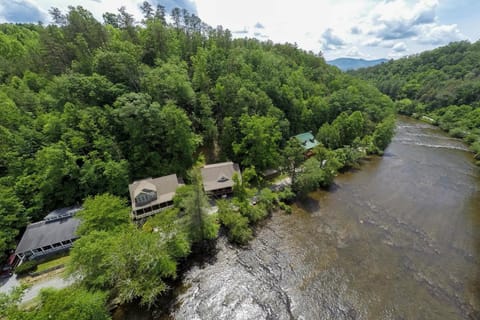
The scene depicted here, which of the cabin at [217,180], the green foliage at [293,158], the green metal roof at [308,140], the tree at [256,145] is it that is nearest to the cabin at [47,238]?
the cabin at [217,180]

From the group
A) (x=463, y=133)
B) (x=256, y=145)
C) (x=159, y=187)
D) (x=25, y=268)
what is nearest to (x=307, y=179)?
(x=256, y=145)

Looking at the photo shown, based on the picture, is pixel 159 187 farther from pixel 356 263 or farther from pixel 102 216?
pixel 356 263

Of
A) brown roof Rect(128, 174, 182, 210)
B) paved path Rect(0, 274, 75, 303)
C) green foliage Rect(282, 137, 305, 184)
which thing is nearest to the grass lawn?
paved path Rect(0, 274, 75, 303)

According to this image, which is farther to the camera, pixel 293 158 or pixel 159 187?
pixel 293 158

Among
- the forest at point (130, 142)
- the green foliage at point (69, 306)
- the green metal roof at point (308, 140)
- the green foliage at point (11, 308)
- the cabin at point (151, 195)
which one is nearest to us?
the green foliage at point (11, 308)

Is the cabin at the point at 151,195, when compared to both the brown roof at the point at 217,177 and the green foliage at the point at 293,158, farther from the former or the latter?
the green foliage at the point at 293,158

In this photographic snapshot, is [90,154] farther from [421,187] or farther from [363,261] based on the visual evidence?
[421,187]
